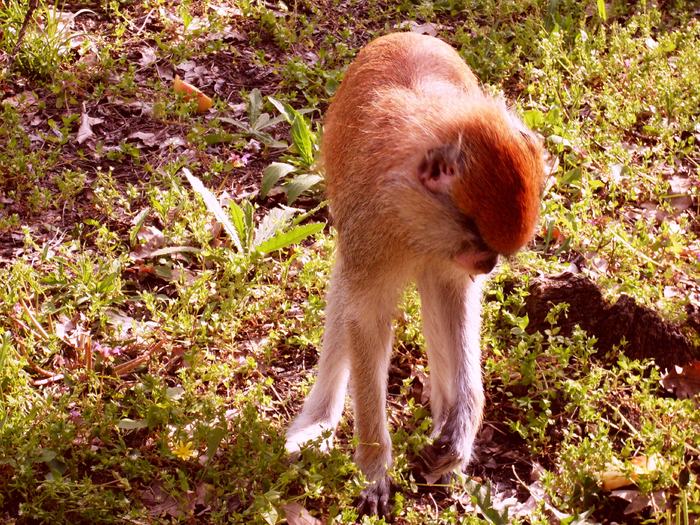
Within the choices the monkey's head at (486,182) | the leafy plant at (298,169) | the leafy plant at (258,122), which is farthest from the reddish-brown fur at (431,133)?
the leafy plant at (258,122)

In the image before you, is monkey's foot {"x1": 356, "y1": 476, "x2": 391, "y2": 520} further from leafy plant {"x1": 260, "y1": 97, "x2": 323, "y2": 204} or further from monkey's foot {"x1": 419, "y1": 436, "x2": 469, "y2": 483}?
leafy plant {"x1": 260, "y1": 97, "x2": 323, "y2": 204}

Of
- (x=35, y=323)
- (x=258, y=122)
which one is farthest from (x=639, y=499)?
(x=258, y=122)

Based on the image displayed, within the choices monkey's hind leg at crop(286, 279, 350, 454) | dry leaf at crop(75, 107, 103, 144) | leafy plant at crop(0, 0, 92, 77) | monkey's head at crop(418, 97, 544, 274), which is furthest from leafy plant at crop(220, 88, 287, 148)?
monkey's head at crop(418, 97, 544, 274)

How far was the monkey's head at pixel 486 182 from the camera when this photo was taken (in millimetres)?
3008

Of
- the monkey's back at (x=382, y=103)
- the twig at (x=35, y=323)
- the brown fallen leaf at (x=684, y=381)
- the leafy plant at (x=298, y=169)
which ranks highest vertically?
the monkey's back at (x=382, y=103)

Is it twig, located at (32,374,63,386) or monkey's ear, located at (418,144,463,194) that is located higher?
monkey's ear, located at (418,144,463,194)

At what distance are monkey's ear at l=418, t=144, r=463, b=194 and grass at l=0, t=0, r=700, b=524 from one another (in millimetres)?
1209

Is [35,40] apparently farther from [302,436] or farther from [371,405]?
[371,405]

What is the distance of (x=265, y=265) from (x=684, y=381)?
2324 millimetres

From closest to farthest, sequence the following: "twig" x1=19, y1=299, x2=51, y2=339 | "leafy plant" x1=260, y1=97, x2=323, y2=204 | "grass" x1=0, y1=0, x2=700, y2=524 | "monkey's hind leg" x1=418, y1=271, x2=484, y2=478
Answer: "grass" x1=0, y1=0, x2=700, y2=524 < "monkey's hind leg" x1=418, y1=271, x2=484, y2=478 < "twig" x1=19, y1=299, x2=51, y2=339 < "leafy plant" x1=260, y1=97, x2=323, y2=204

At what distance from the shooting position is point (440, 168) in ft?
10.3

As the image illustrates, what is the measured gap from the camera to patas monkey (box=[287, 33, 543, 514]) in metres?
3.07

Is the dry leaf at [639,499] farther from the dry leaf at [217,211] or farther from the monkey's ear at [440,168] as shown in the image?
the dry leaf at [217,211]

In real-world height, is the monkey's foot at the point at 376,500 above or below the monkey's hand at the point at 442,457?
below
